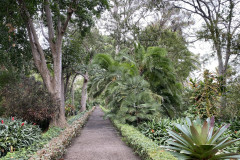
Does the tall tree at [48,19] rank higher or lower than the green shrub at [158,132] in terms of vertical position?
Result: higher

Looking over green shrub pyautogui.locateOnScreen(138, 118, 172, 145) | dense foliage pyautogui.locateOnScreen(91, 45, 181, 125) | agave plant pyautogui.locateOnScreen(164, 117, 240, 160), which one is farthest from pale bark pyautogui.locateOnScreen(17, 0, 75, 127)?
agave plant pyautogui.locateOnScreen(164, 117, 240, 160)

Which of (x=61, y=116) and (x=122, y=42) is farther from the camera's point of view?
(x=122, y=42)

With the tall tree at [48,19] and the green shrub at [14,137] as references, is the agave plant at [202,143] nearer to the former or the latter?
the green shrub at [14,137]

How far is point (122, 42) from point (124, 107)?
10.1 m

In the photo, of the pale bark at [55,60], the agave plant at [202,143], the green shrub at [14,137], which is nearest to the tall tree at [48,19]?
the pale bark at [55,60]

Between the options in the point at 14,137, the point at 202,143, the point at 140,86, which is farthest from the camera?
the point at 140,86

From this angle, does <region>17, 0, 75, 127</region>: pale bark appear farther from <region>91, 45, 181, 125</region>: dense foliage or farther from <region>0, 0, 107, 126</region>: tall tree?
<region>91, 45, 181, 125</region>: dense foliage

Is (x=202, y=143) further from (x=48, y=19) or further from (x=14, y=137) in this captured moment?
(x=48, y=19)

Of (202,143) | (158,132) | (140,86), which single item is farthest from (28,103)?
(202,143)

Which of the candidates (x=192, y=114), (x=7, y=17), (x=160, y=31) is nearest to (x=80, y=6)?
(x=7, y=17)

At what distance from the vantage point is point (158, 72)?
10.5m

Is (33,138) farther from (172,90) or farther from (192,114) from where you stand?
(172,90)

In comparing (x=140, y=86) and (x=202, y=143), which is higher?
(x=140, y=86)

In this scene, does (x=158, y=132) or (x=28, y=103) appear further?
(x=28, y=103)
